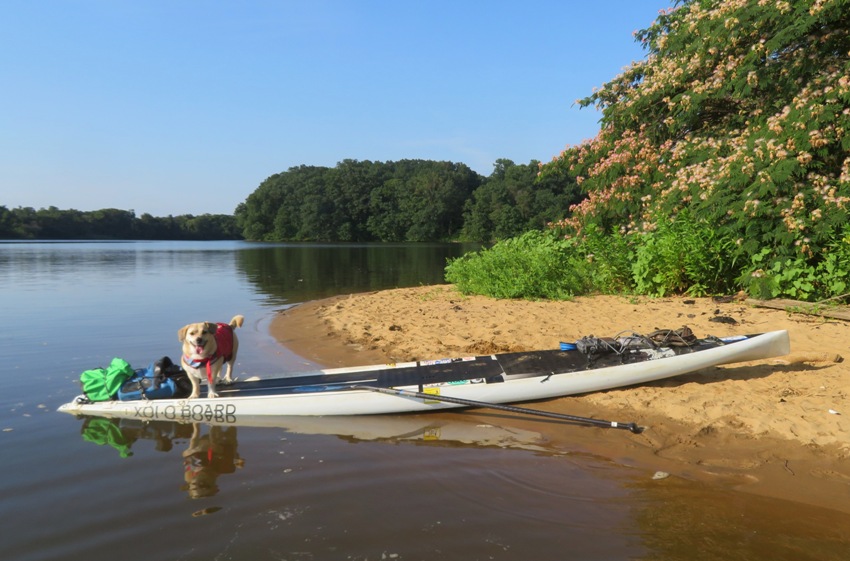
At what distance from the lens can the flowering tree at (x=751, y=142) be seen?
9.21 meters

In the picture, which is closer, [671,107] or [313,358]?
[313,358]

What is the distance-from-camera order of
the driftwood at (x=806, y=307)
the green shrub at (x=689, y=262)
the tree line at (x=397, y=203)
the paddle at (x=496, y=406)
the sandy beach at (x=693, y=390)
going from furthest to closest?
the tree line at (x=397, y=203)
the green shrub at (x=689, y=262)
the driftwood at (x=806, y=307)
the paddle at (x=496, y=406)
the sandy beach at (x=693, y=390)

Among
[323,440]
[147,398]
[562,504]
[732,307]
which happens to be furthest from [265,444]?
[732,307]

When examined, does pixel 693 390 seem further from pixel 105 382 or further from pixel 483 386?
pixel 105 382

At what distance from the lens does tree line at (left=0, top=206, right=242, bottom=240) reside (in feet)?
313

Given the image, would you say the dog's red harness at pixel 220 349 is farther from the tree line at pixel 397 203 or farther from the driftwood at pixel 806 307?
the tree line at pixel 397 203

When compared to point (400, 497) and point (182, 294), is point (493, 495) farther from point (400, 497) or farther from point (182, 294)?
point (182, 294)

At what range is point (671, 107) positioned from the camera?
1291 cm

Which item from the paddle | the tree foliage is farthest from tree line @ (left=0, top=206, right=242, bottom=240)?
the paddle

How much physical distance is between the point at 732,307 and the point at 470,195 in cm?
8802

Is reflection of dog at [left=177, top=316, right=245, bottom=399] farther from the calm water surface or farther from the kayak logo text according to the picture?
→ the calm water surface

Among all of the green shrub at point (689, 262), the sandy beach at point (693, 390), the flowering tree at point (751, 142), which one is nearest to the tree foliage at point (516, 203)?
the flowering tree at point (751, 142)

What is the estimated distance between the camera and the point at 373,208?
9725 cm

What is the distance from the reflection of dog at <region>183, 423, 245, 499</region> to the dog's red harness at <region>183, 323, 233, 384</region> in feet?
2.12
